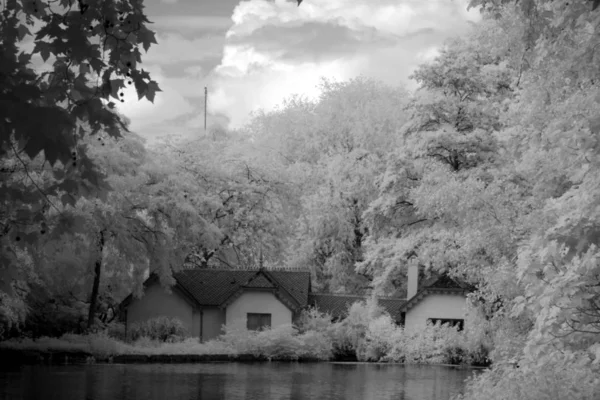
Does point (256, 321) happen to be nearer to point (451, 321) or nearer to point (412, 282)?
point (412, 282)

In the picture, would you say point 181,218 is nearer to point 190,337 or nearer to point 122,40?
point 190,337

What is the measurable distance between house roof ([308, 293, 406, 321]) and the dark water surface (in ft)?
18.9

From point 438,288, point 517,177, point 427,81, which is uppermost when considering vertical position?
point 427,81

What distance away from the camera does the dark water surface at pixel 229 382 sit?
2555 centimetres

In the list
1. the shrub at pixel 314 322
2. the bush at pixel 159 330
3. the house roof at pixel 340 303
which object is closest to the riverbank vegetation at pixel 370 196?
the shrub at pixel 314 322

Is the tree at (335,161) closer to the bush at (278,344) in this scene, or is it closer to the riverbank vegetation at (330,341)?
the riverbank vegetation at (330,341)

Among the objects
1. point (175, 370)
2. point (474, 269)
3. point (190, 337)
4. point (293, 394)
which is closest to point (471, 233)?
point (474, 269)

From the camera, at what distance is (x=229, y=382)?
1172 inches

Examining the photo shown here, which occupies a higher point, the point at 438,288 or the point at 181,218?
the point at 181,218

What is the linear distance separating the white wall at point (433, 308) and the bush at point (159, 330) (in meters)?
11.0

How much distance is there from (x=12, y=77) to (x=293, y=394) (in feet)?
68.6

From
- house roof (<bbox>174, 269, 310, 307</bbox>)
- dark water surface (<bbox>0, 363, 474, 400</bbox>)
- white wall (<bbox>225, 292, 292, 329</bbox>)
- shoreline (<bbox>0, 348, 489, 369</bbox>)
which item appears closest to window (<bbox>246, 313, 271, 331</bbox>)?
white wall (<bbox>225, 292, 292, 329</bbox>)

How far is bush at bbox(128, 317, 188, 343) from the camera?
4194 cm

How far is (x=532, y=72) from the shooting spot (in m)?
16.2
